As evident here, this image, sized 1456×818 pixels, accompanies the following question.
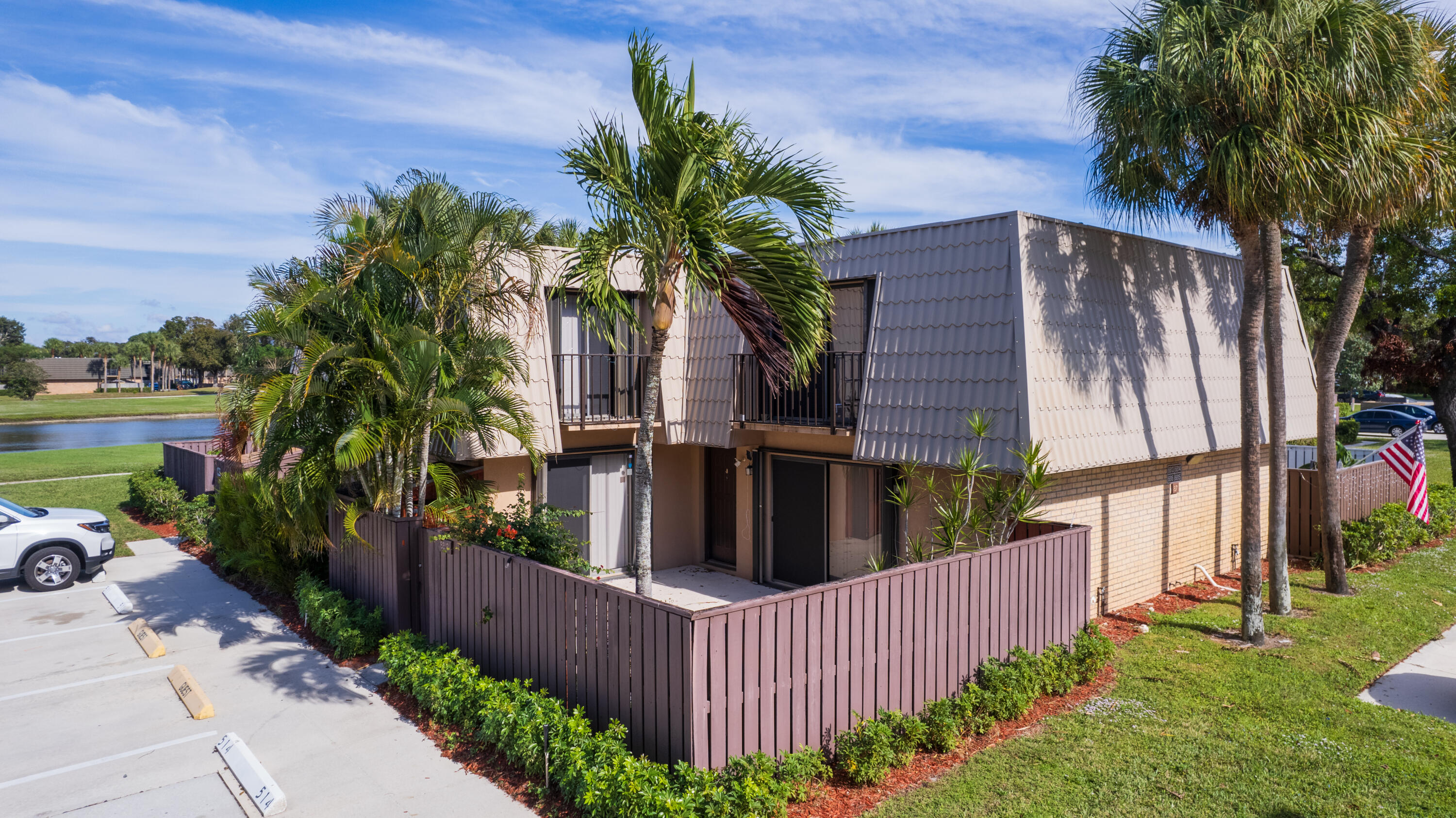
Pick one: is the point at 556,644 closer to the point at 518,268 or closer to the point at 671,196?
the point at 671,196

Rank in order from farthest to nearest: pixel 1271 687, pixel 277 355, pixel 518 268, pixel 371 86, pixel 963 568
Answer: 1. pixel 371 86
2. pixel 518 268
3. pixel 277 355
4. pixel 1271 687
5. pixel 963 568

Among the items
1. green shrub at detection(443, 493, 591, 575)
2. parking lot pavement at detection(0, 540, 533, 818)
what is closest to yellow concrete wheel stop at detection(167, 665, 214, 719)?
parking lot pavement at detection(0, 540, 533, 818)

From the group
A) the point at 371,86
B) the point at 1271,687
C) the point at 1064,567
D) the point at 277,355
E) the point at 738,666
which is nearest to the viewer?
the point at 738,666

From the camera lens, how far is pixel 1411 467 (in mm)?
12828

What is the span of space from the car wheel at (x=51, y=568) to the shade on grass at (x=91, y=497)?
3.24m

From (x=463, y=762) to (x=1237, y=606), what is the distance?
1017 cm

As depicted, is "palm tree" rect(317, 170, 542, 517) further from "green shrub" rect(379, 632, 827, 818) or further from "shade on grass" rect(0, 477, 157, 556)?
"shade on grass" rect(0, 477, 157, 556)

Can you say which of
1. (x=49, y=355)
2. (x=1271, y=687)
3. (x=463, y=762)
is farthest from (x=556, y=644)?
A: (x=49, y=355)

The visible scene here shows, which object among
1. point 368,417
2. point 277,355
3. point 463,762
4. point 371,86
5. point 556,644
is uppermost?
point 371,86

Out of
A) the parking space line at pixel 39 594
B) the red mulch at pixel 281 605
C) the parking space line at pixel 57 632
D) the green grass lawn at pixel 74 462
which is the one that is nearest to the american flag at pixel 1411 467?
the red mulch at pixel 281 605

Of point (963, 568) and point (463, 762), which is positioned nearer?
point (463, 762)

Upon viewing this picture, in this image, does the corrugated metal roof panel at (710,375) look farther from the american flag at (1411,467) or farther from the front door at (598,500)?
the american flag at (1411,467)

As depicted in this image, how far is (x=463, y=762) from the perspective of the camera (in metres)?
6.57

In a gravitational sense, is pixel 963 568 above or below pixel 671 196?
below
